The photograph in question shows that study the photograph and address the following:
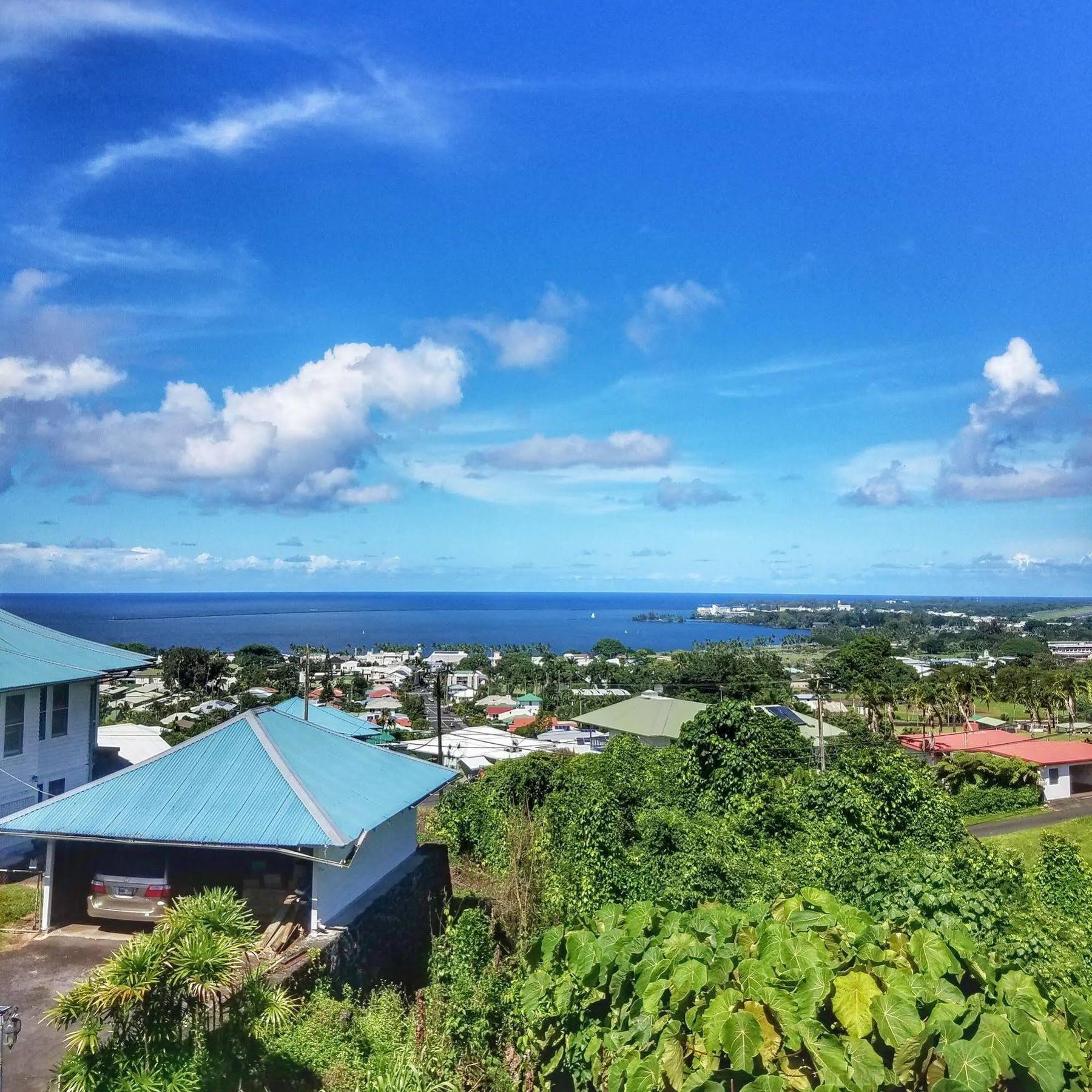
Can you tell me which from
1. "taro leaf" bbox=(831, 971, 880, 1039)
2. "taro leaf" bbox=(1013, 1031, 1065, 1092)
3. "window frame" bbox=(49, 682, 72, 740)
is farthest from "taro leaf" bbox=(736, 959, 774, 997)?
"window frame" bbox=(49, 682, 72, 740)

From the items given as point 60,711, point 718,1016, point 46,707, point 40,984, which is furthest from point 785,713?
point 718,1016

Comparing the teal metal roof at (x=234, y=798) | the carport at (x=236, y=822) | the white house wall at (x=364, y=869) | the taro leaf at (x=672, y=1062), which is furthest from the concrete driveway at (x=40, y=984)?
the taro leaf at (x=672, y=1062)

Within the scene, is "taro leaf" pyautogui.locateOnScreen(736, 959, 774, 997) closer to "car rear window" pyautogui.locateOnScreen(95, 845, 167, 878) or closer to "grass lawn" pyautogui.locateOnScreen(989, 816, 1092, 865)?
"car rear window" pyautogui.locateOnScreen(95, 845, 167, 878)

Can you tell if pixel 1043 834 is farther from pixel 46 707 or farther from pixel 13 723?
pixel 13 723

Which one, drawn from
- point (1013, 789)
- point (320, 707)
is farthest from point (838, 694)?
point (320, 707)

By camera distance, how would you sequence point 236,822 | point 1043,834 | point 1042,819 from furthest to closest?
point 1042,819 → point 1043,834 → point 236,822

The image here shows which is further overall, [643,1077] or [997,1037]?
[643,1077]

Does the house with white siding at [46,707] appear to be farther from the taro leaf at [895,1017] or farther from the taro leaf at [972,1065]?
the taro leaf at [972,1065]

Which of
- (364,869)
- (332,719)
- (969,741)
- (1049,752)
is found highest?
(332,719)
